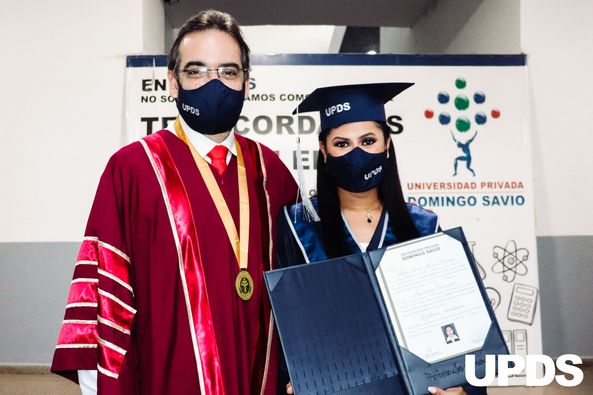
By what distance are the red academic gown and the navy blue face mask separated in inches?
4.8

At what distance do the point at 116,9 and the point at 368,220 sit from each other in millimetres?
2790

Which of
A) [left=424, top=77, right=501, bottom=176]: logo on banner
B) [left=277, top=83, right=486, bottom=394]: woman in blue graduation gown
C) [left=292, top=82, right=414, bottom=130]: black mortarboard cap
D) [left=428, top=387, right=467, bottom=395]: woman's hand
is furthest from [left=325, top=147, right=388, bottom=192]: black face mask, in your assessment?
[left=424, top=77, right=501, bottom=176]: logo on banner

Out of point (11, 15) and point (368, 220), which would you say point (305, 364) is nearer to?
point (368, 220)

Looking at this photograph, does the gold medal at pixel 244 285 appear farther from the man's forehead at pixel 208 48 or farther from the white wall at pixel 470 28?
the white wall at pixel 470 28

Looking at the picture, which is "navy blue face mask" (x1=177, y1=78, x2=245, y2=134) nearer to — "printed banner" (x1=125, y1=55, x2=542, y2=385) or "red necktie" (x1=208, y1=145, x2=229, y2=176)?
"red necktie" (x1=208, y1=145, x2=229, y2=176)

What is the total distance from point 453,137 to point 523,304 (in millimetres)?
1176

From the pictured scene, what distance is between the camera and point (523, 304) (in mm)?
3293

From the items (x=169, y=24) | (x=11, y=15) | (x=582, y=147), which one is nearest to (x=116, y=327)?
(x=11, y=15)

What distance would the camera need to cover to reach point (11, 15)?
3.54 meters

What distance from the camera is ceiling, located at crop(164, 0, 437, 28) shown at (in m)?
4.88

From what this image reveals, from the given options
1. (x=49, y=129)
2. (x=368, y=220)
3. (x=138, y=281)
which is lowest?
(x=138, y=281)

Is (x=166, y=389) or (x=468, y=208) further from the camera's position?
(x=468, y=208)

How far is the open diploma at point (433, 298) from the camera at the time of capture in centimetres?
127

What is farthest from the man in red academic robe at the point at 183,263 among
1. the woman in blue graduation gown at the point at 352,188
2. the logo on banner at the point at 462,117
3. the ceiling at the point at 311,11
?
the ceiling at the point at 311,11
